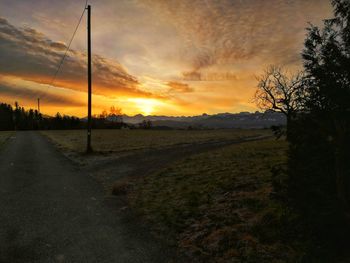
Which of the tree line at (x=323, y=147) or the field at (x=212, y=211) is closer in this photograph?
the tree line at (x=323, y=147)

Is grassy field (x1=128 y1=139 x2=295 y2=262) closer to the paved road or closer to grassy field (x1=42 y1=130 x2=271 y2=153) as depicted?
the paved road

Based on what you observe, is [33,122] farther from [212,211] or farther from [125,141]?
[212,211]

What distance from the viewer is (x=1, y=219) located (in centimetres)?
844

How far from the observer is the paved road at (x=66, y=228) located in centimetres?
624

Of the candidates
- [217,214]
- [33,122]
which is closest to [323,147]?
[217,214]

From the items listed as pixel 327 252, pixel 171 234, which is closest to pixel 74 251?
pixel 171 234

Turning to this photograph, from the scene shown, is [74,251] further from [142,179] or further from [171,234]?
[142,179]

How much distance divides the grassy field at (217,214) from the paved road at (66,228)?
0.88 metres

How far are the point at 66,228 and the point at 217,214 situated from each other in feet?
13.6

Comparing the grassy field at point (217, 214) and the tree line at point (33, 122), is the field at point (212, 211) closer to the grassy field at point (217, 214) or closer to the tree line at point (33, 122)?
the grassy field at point (217, 214)

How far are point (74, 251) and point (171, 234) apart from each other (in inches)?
91.9

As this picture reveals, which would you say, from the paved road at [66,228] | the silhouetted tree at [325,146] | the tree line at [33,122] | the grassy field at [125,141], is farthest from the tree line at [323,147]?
the tree line at [33,122]

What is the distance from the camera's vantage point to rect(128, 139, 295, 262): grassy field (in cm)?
637

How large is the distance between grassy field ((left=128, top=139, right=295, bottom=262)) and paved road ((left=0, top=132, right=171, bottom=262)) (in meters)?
0.88
